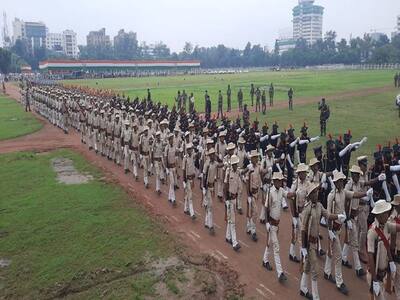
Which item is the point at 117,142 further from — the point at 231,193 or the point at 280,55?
the point at 280,55

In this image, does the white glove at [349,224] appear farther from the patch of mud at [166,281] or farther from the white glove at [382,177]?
the patch of mud at [166,281]

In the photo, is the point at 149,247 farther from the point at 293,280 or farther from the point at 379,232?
the point at 379,232

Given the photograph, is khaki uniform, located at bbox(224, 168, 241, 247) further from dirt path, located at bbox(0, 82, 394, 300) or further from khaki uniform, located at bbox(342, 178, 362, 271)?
khaki uniform, located at bbox(342, 178, 362, 271)

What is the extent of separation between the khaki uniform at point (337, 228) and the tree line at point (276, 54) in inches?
3870

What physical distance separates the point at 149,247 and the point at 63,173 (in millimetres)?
8376

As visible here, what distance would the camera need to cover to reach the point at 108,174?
16312 mm

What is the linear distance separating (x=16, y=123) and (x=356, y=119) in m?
23.7

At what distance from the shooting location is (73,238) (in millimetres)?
10406

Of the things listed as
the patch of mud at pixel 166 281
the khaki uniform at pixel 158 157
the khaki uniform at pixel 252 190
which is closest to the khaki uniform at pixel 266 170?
the khaki uniform at pixel 252 190

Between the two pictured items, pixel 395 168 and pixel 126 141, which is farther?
pixel 126 141

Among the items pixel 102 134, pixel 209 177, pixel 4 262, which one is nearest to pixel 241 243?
pixel 209 177

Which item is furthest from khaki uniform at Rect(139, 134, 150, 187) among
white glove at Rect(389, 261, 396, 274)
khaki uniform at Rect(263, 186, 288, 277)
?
white glove at Rect(389, 261, 396, 274)

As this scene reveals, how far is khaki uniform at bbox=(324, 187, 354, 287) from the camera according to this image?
25.5ft

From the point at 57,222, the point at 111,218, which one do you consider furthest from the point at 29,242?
the point at 111,218
